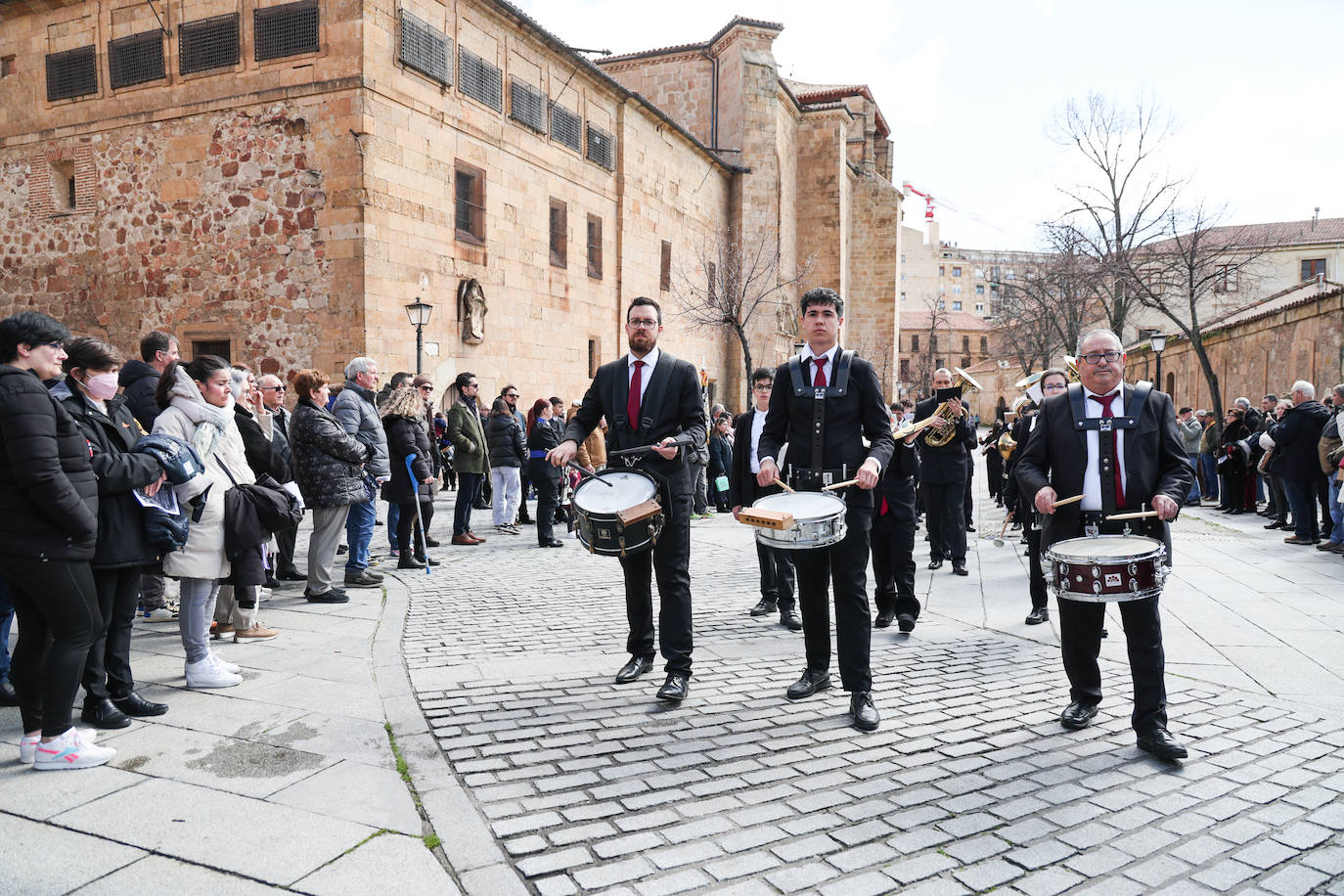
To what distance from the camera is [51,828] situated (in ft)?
10.5

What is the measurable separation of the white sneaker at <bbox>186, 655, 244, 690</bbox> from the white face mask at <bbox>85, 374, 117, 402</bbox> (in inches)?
61.9

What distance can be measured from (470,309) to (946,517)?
1228 cm

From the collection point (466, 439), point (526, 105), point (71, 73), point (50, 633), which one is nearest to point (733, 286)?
point (526, 105)

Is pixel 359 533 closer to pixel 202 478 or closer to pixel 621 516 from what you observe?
pixel 202 478

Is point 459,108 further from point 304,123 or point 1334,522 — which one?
point 1334,522

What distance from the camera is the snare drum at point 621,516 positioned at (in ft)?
15.3

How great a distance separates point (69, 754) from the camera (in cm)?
376

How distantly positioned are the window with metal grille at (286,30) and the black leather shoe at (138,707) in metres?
14.8

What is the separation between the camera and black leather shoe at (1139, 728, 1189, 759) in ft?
13.0

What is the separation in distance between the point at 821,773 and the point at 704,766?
1.65ft

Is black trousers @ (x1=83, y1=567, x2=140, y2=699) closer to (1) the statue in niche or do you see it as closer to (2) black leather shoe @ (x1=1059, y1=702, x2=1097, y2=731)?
(2) black leather shoe @ (x1=1059, y1=702, x2=1097, y2=731)

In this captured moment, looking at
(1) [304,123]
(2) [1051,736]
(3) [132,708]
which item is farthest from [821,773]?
(1) [304,123]

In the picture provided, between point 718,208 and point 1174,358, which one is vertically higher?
point 718,208

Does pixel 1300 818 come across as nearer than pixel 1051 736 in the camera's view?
Yes
